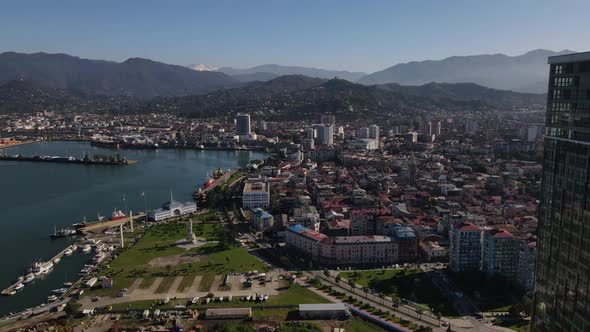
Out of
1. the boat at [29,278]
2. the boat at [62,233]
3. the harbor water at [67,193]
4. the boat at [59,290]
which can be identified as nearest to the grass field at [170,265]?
the boat at [59,290]

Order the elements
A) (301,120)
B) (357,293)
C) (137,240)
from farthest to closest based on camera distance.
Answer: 1. (301,120)
2. (137,240)
3. (357,293)

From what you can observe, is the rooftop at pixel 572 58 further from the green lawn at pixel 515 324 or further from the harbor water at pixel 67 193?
the harbor water at pixel 67 193

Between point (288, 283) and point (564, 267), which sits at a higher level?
point (564, 267)

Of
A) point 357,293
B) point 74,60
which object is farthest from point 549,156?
point 74,60

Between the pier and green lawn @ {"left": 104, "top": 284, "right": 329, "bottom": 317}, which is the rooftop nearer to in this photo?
green lawn @ {"left": 104, "top": 284, "right": 329, "bottom": 317}

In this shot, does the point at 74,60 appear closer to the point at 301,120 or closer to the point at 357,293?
the point at 301,120

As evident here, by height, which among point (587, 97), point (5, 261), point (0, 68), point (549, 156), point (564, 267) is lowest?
point (5, 261)
